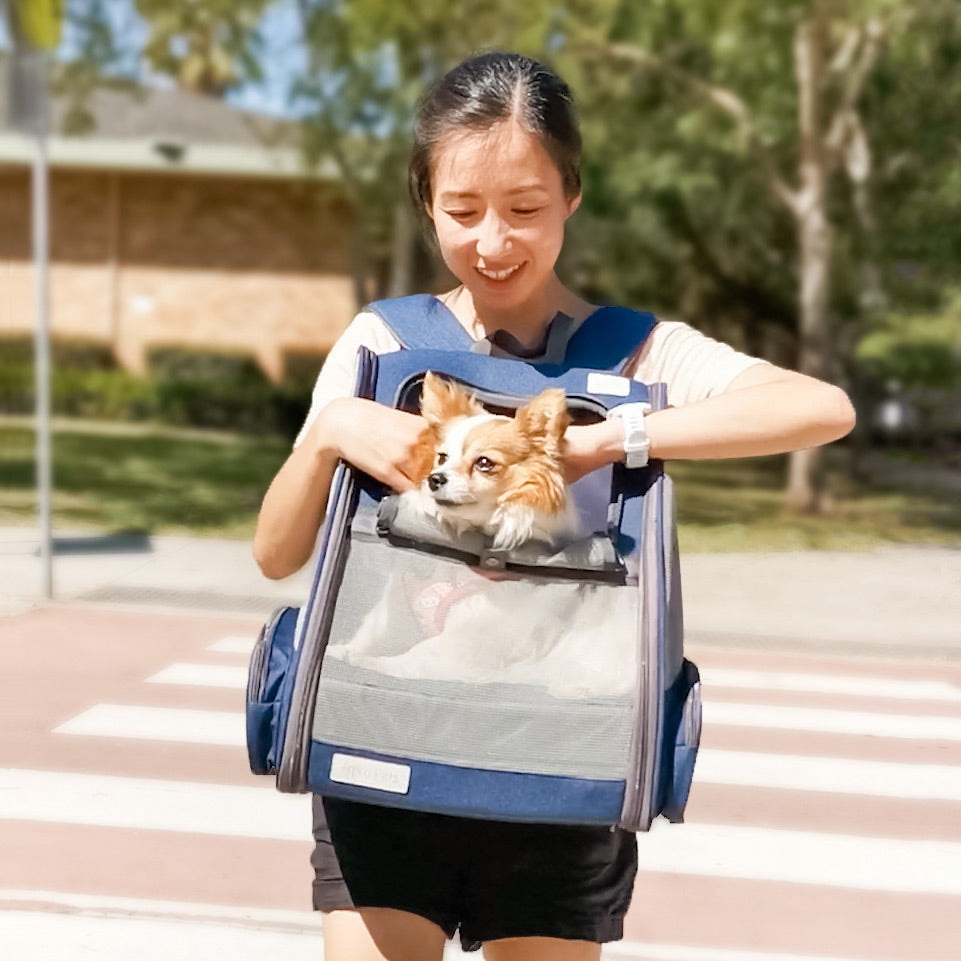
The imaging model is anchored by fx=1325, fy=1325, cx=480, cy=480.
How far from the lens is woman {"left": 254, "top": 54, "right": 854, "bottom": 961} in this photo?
6.46 ft

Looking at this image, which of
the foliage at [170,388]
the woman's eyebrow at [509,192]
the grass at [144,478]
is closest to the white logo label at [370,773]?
the woman's eyebrow at [509,192]

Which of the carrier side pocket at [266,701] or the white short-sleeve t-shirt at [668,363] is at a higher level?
the white short-sleeve t-shirt at [668,363]

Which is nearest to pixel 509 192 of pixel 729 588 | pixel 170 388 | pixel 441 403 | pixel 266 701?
pixel 441 403

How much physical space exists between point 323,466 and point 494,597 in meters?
0.34

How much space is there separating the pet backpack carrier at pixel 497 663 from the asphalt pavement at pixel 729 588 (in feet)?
23.2

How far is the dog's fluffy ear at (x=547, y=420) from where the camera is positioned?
6.04 ft

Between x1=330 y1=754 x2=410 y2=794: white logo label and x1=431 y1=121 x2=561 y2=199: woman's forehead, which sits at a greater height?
x1=431 y1=121 x2=561 y2=199: woman's forehead

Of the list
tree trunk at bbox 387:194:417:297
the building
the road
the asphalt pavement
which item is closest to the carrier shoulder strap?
the road

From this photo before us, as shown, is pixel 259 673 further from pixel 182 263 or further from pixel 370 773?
pixel 182 263

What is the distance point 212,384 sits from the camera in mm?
24859

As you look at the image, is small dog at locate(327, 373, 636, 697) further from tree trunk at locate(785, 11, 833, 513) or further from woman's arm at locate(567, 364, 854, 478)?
tree trunk at locate(785, 11, 833, 513)

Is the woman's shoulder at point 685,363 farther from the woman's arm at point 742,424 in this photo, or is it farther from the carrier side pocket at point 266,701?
the carrier side pocket at point 266,701

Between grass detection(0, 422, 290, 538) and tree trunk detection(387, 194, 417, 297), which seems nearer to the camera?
grass detection(0, 422, 290, 538)

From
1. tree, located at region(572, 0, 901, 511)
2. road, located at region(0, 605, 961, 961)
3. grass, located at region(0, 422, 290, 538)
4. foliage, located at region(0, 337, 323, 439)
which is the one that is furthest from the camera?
foliage, located at region(0, 337, 323, 439)
